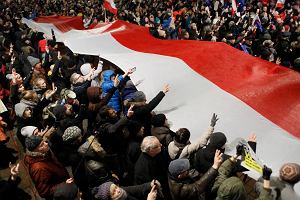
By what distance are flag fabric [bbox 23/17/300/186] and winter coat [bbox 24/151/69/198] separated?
1744mm

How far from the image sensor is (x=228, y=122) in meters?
4.64

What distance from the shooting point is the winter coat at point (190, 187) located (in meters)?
3.54

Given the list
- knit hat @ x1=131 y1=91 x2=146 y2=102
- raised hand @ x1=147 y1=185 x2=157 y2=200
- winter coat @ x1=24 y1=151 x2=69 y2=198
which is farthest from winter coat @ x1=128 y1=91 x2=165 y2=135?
raised hand @ x1=147 y1=185 x2=157 y2=200

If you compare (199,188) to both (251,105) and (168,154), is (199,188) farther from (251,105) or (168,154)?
(251,105)

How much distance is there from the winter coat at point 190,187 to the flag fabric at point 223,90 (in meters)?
0.83

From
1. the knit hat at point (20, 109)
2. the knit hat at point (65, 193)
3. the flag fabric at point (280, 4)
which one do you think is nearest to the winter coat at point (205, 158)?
the knit hat at point (65, 193)

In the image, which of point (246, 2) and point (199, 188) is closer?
point (199, 188)

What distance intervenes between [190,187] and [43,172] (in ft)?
5.07

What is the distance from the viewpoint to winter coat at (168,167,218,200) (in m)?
3.54

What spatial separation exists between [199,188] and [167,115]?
1.67 m

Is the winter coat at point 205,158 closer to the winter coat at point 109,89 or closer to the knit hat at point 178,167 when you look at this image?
the knit hat at point 178,167

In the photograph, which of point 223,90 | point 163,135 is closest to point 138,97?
point 163,135

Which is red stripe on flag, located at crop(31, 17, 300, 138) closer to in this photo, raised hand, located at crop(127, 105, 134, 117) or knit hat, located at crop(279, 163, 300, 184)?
knit hat, located at crop(279, 163, 300, 184)

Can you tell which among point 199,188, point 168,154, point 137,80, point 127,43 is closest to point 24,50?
point 127,43
